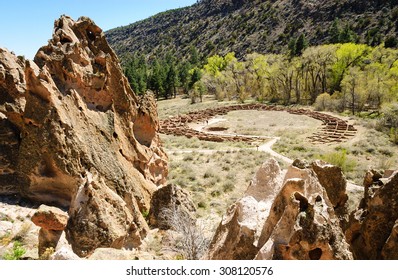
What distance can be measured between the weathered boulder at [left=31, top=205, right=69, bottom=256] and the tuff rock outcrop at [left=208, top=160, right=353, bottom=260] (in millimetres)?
3822

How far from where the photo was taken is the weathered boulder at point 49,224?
7.38m

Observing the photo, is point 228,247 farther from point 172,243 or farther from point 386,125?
point 386,125

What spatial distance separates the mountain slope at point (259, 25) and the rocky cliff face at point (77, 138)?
70424 millimetres

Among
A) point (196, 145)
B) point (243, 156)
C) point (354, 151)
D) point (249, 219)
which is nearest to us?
point (249, 219)

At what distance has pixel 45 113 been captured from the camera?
966 cm

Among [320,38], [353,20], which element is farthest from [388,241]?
[353,20]

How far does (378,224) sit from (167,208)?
717 cm

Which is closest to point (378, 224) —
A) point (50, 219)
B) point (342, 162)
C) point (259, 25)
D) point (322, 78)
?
point (50, 219)

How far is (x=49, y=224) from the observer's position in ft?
24.5

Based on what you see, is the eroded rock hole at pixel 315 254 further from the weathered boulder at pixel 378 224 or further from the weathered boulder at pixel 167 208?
the weathered boulder at pixel 167 208

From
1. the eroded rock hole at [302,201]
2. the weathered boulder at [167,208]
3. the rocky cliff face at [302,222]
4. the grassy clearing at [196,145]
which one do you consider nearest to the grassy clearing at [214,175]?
the weathered boulder at [167,208]

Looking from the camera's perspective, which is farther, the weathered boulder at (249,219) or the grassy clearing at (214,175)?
the grassy clearing at (214,175)

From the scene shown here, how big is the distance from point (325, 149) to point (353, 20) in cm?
7645

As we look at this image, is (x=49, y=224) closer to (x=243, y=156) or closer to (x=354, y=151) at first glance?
(x=243, y=156)
